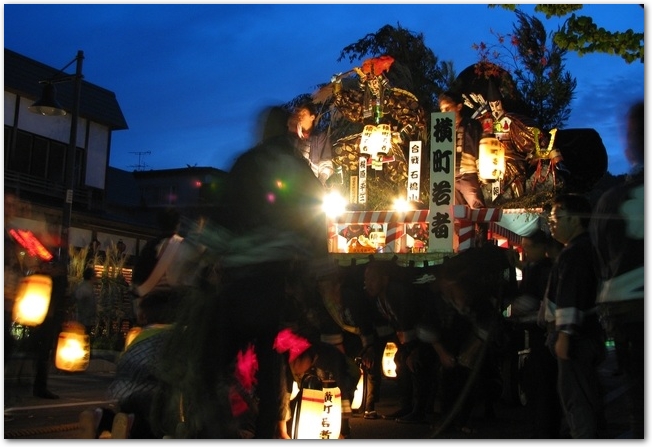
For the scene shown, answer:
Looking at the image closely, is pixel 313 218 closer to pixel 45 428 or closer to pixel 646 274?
pixel 646 274

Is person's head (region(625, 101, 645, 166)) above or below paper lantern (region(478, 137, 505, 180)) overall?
below

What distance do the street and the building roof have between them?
46.1ft

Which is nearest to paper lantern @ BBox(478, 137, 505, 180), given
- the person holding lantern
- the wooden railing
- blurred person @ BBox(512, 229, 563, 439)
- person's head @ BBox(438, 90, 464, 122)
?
the person holding lantern

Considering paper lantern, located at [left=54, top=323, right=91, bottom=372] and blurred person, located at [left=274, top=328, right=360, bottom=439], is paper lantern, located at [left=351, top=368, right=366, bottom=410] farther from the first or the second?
paper lantern, located at [left=54, top=323, right=91, bottom=372]

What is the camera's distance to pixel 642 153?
4004 mm

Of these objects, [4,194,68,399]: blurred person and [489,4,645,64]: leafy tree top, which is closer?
[4,194,68,399]: blurred person

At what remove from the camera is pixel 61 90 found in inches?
955

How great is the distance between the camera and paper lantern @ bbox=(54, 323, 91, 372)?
640cm

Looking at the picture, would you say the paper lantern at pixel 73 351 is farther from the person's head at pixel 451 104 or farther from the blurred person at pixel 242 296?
the person's head at pixel 451 104

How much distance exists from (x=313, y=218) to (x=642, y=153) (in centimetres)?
194

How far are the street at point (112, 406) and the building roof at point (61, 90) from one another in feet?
46.1

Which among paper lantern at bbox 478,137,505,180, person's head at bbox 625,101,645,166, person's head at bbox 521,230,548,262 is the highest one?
paper lantern at bbox 478,137,505,180

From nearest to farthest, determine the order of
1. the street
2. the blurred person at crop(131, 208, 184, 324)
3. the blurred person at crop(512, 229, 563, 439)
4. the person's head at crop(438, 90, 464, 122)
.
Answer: the blurred person at crop(131, 208, 184, 324)
the blurred person at crop(512, 229, 563, 439)
the street
the person's head at crop(438, 90, 464, 122)

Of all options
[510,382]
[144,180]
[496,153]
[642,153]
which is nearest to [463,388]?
[510,382]
